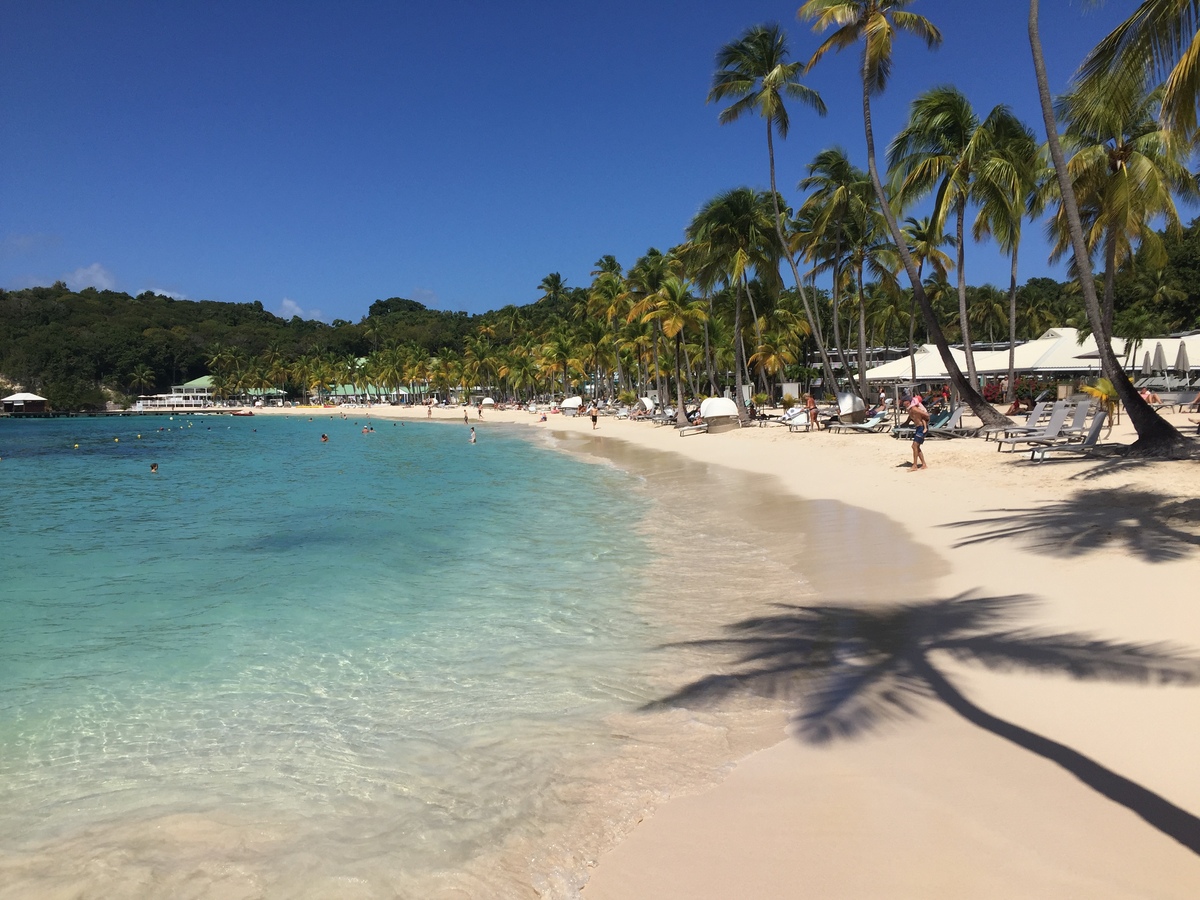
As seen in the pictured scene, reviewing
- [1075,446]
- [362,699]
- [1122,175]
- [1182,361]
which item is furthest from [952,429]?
[362,699]

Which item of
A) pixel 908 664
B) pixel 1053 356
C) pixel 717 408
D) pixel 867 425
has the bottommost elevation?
pixel 908 664

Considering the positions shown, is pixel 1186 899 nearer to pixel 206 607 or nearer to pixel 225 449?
pixel 206 607

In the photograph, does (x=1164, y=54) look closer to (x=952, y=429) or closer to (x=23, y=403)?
(x=952, y=429)

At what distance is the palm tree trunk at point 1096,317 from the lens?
1221 centimetres

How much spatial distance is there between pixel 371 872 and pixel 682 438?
2835cm

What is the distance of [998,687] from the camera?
16.2 ft

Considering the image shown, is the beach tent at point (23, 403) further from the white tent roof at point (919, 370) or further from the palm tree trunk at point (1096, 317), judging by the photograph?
the palm tree trunk at point (1096, 317)

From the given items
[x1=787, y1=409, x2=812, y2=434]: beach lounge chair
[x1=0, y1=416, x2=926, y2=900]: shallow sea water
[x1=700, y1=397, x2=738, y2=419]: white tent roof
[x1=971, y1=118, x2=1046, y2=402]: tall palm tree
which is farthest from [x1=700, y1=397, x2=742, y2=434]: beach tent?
[x1=0, y1=416, x2=926, y2=900]: shallow sea water

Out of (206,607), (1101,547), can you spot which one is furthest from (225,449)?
(1101,547)

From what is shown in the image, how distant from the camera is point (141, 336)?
11325 centimetres

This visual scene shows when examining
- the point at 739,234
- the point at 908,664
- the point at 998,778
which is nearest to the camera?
the point at 998,778

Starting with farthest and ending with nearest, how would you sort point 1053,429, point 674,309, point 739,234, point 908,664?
point 674,309 < point 739,234 < point 1053,429 < point 908,664

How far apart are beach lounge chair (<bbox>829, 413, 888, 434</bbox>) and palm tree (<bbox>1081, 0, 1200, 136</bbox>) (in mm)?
15339

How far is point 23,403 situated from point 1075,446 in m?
111
